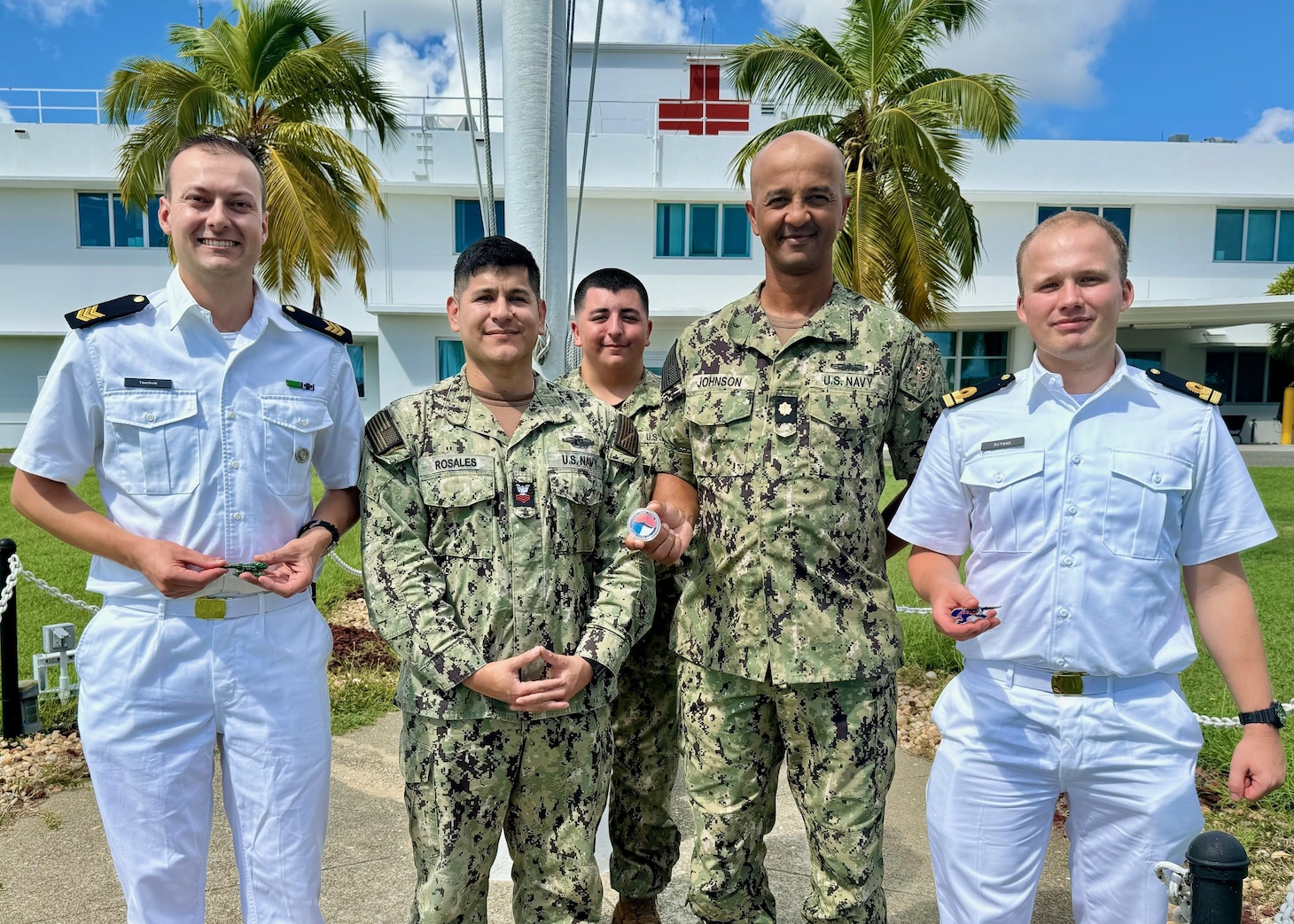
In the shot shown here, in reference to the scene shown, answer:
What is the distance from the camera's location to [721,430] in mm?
2850

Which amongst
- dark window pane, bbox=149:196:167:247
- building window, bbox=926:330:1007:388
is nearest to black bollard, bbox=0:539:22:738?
dark window pane, bbox=149:196:167:247

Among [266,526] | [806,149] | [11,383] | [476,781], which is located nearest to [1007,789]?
[476,781]

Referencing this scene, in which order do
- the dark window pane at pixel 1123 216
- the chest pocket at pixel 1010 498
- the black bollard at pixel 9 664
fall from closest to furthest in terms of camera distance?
the chest pocket at pixel 1010 498 < the black bollard at pixel 9 664 < the dark window pane at pixel 1123 216

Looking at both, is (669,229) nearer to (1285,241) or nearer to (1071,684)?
(1285,241)

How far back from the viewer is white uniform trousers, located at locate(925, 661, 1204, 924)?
2.15m

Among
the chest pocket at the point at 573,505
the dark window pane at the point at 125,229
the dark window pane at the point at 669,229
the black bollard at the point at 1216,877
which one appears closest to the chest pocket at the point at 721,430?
the chest pocket at the point at 573,505

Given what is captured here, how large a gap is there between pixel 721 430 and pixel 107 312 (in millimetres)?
1702

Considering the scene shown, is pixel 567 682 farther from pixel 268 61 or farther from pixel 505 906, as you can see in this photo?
pixel 268 61

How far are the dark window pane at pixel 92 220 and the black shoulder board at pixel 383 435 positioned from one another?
2381 cm

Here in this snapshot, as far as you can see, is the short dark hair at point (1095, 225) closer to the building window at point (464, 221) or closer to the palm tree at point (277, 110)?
the palm tree at point (277, 110)

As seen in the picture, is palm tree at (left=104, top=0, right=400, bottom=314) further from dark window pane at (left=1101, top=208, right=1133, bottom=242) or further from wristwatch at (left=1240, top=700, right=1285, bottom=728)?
dark window pane at (left=1101, top=208, right=1133, bottom=242)

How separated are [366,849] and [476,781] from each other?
175 centimetres

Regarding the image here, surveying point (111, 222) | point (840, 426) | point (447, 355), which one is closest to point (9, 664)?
point (840, 426)

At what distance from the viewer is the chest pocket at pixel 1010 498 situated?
232 centimetres
